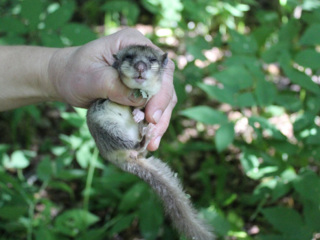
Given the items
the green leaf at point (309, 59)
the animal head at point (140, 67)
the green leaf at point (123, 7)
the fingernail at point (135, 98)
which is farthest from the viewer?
the green leaf at point (123, 7)

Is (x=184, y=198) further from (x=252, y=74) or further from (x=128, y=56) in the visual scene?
(x=252, y=74)

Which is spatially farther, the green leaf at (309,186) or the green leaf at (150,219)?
the green leaf at (150,219)

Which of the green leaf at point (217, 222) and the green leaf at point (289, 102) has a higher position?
the green leaf at point (289, 102)

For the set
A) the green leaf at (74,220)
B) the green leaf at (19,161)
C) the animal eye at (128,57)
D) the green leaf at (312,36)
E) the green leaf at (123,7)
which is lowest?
the green leaf at (74,220)

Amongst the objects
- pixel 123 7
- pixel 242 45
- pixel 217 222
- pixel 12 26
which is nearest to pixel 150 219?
pixel 217 222

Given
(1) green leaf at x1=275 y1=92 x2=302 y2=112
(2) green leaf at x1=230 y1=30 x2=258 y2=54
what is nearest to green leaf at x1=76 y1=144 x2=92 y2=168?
(2) green leaf at x1=230 y1=30 x2=258 y2=54

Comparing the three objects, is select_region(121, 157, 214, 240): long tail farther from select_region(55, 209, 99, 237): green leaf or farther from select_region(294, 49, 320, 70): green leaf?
select_region(294, 49, 320, 70): green leaf

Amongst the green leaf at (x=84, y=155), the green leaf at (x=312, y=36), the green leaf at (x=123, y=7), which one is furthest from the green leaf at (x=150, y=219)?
the green leaf at (x=123, y=7)

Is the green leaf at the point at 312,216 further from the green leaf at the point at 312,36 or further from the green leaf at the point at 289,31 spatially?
the green leaf at the point at 289,31
